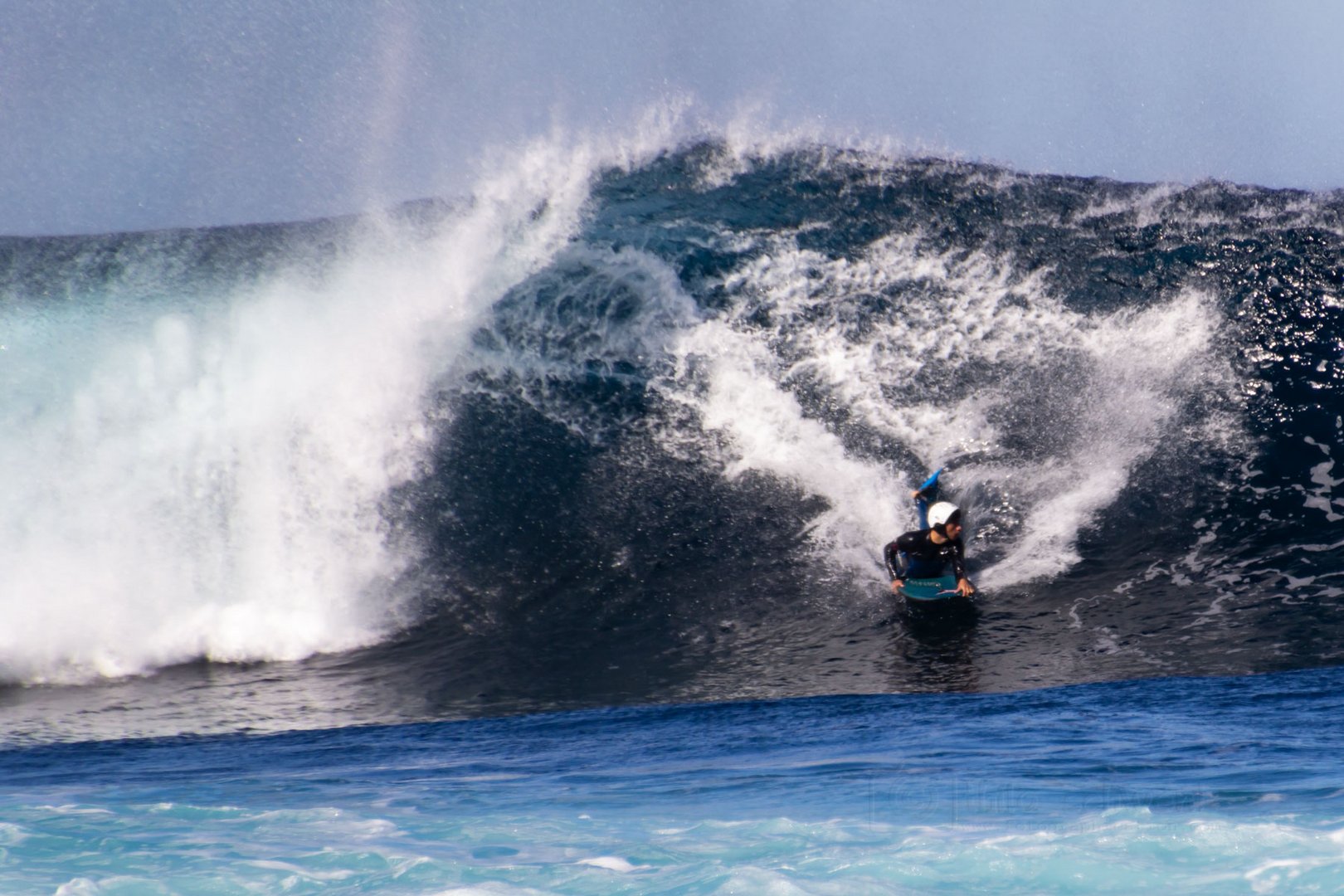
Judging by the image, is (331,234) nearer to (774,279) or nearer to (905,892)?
(774,279)

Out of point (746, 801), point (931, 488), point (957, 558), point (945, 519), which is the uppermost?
point (931, 488)

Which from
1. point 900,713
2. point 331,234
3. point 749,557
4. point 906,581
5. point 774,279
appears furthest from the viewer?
point 331,234

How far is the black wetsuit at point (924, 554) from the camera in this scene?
865cm

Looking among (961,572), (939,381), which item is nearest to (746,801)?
(961,572)

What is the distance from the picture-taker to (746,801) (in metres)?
5.67

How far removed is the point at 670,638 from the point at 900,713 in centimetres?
229

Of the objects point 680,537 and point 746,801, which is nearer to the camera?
point 746,801

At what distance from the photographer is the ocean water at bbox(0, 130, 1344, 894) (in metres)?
5.43

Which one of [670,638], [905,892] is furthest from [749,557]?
[905,892]

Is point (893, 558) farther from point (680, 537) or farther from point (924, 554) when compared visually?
point (680, 537)

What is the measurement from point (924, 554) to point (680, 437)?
2761mm

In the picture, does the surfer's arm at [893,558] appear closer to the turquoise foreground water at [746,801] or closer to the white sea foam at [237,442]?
the turquoise foreground water at [746,801]

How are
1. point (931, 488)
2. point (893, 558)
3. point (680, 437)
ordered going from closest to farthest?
point (893, 558) < point (931, 488) < point (680, 437)

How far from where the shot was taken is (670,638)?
8797 mm
